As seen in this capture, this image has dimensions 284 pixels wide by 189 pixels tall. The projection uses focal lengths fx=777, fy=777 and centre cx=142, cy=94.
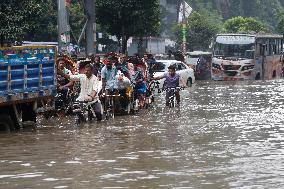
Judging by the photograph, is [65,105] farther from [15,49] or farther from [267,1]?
[267,1]

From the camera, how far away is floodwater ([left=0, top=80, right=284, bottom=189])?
32.2 ft

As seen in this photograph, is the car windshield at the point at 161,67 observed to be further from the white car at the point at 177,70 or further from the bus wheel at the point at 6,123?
the bus wheel at the point at 6,123

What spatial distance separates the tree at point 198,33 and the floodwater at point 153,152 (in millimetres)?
56948

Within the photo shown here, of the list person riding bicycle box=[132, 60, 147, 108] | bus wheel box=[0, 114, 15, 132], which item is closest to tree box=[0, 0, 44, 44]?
person riding bicycle box=[132, 60, 147, 108]

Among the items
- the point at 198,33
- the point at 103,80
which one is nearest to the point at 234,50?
the point at 103,80

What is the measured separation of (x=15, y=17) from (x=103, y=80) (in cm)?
502

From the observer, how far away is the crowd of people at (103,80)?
1809cm

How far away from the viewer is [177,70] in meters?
34.1

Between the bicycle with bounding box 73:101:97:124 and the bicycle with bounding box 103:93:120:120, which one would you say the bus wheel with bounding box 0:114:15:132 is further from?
the bicycle with bounding box 103:93:120:120

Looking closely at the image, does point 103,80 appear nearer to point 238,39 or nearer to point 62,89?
point 62,89

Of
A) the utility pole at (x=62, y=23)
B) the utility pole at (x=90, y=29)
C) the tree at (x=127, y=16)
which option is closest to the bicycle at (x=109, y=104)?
the utility pole at (x=62, y=23)

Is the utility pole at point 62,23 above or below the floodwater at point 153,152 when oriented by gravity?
above

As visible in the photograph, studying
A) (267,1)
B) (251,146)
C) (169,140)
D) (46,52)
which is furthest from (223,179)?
(267,1)

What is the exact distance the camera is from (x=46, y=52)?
1712cm
